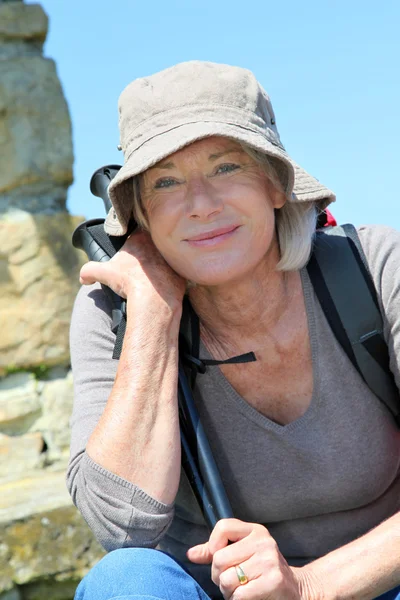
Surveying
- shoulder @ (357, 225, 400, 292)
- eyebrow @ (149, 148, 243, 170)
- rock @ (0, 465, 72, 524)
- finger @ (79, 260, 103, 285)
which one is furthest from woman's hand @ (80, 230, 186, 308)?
rock @ (0, 465, 72, 524)

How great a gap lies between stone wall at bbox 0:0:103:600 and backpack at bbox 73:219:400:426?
3.70ft

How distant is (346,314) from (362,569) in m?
0.49

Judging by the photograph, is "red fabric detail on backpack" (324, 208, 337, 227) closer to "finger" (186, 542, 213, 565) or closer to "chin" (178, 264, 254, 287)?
"chin" (178, 264, 254, 287)

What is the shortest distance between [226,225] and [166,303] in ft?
0.68

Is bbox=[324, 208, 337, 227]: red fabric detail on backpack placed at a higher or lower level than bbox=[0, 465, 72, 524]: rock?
higher

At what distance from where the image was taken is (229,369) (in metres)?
1.90

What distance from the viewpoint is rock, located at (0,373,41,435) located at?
2984 mm

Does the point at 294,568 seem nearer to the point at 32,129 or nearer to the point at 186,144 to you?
the point at 186,144

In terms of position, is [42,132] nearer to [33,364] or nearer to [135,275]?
[33,364]

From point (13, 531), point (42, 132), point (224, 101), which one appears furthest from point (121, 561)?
point (42, 132)

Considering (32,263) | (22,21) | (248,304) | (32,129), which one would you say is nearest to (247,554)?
(248,304)

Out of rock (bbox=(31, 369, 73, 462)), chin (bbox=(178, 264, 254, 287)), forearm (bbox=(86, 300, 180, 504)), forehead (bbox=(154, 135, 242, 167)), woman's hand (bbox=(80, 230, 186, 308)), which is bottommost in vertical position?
rock (bbox=(31, 369, 73, 462))

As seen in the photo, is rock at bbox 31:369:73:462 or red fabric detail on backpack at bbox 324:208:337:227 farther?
rock at bbox 31:369:73:462

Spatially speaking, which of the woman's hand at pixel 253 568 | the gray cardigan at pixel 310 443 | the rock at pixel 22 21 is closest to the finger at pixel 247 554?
the woman's hand at pixel 253 568
